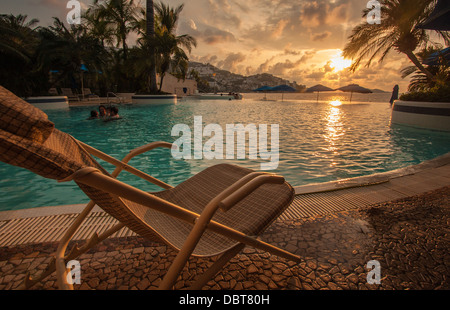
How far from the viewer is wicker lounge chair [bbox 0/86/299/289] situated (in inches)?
37.1

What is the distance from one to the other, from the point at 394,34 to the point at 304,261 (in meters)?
15.2

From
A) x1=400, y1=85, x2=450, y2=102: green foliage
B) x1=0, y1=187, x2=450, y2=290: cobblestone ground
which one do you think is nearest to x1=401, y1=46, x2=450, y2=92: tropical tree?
x1=400, y1=85, x2=450, y2=102: green foliage

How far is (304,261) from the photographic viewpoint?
183cm

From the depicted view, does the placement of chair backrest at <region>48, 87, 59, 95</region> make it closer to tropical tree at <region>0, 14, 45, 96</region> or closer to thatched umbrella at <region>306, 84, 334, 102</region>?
tropical tree at <region>0, 14, 45, 96</region>

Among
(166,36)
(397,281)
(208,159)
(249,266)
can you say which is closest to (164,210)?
(249,266)

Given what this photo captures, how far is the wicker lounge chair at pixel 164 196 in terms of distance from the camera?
942 mm

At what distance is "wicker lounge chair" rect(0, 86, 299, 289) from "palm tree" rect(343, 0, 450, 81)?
44.0ft

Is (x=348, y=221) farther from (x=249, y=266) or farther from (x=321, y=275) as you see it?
(x=249, y=266)

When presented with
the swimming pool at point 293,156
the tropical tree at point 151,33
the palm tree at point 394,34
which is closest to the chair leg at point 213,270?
the swimming pool at point 293,156

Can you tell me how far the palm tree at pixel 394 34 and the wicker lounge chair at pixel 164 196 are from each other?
13414 millimetres

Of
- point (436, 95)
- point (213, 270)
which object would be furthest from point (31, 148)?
point (436, 95)

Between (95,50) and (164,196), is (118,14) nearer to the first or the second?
(95,50)

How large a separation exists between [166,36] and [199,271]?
22.3 metres

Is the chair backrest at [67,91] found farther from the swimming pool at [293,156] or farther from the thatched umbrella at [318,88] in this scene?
the thatched umbrella at [318,88]
